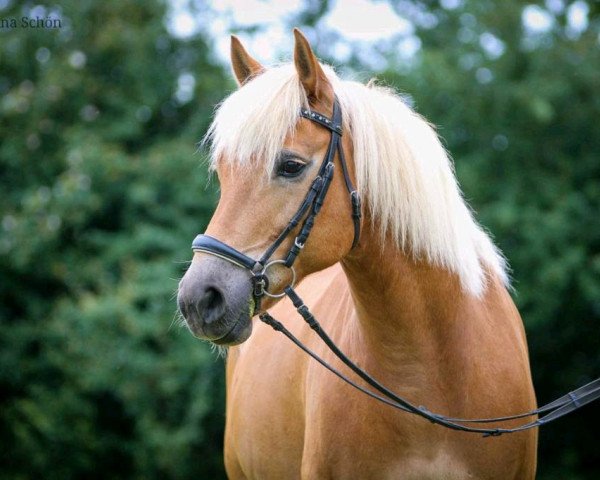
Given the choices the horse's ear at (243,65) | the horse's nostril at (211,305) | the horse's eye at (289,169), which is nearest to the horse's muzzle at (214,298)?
the horse's nostril at (211,305)

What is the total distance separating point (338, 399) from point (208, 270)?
0.90 metres

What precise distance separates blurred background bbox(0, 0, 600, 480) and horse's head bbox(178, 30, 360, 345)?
6.43 meters

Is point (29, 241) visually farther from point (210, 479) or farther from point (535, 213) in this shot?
point (535, 213)

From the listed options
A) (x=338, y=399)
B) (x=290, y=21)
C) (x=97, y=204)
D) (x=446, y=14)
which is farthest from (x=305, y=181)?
(x=446, y=14)

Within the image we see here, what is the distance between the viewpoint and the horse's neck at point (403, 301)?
3.10 meters

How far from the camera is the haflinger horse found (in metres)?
2.83

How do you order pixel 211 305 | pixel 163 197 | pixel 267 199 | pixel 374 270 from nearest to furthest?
1. pixel 211 305
2. pixel 267 199
3. pixel 374 270
4. pixel 163 197

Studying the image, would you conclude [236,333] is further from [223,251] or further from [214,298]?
[223,251]

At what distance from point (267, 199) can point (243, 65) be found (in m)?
0.75

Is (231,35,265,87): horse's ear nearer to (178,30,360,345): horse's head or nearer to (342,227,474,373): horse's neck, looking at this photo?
(178,30,360,345): horse's head

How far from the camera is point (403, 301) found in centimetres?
310

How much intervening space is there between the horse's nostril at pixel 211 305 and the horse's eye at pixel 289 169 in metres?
0.50

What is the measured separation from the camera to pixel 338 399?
322 cm

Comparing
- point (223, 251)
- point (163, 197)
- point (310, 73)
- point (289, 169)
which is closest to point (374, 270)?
point (289, 169)
